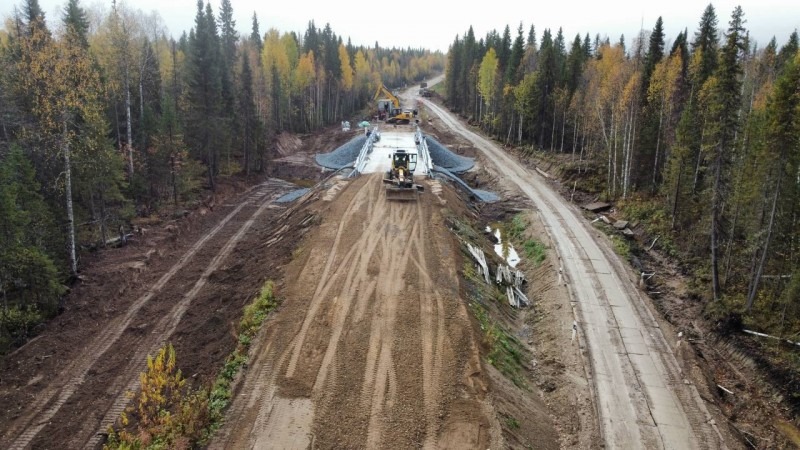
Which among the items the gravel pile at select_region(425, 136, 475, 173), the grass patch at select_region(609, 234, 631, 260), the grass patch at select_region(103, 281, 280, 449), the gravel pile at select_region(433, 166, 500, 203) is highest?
the gravel pile at select_region(425, 136, 475, 173)

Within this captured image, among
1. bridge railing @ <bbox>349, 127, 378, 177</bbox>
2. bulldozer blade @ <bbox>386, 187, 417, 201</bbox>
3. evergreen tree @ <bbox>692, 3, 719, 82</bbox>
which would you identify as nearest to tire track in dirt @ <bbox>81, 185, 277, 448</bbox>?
bridge railing @ <bbox>349, 127, 378, 177</bbox>

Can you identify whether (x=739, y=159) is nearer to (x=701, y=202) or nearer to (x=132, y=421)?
(x=701, y=202)

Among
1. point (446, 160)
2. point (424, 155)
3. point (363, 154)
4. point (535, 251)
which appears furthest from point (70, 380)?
point (446, 160)

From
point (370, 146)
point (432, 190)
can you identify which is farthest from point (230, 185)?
point (432, 190)

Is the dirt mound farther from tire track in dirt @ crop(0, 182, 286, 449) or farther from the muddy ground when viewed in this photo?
the muddy ground

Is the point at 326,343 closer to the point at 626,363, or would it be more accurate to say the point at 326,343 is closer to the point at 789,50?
the point at 626,363

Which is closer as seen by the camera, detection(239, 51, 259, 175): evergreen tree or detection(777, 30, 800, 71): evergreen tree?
detection(239, 51, 259, 175): evergreen tree

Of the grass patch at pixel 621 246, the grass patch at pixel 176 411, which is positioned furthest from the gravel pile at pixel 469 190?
the grass patch at pixel 176 411
